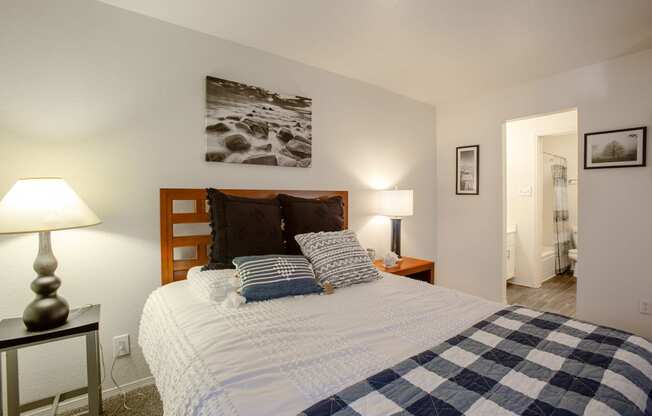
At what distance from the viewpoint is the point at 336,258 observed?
1.97m

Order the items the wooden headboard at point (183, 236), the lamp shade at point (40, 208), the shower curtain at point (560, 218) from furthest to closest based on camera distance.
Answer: the shower curtain at point (560, 218) → the wooden headboard at point (183, 236) → the lamp shade at point (40, 208)

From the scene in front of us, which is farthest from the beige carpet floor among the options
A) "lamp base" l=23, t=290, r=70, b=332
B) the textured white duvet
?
"lamp base" l=23, t=290, r=70, b=332

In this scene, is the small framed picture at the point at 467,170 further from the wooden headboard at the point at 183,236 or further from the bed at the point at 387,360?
the wooden headboard at the point at 183,236

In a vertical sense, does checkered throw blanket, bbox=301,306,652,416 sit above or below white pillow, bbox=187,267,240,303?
below

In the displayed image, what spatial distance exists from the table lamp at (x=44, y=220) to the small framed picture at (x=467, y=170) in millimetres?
3471

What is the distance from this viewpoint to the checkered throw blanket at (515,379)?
0.79m

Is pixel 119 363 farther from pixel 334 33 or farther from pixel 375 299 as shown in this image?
pixel 334 33

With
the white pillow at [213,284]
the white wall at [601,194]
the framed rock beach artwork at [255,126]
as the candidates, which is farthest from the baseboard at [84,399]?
the white wall at [601,194]

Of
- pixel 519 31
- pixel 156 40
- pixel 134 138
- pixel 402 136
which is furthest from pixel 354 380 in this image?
pixel 402 136

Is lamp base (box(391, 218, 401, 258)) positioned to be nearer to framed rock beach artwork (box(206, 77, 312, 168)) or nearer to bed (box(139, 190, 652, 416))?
framed rock beach artwork (box(206, 77, 312, 168))

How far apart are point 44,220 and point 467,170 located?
3.67m

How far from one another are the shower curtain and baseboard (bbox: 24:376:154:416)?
5.39m

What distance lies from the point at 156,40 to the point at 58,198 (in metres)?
1.16

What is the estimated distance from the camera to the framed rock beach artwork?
219 centimetres
